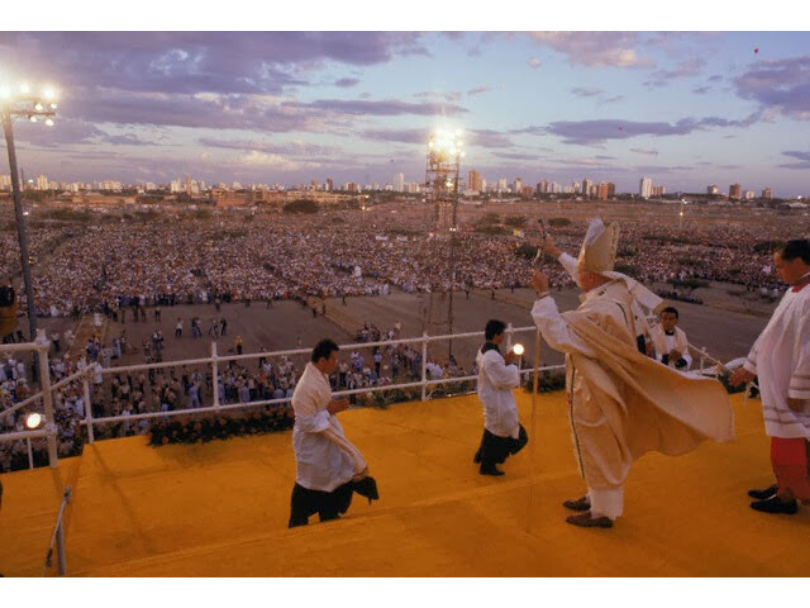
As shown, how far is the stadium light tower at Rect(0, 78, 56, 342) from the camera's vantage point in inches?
364

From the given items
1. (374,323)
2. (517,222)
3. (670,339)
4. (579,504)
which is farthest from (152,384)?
(517,222)

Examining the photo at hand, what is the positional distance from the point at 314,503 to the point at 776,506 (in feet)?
8.79

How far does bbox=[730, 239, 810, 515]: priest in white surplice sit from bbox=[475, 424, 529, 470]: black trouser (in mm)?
1567

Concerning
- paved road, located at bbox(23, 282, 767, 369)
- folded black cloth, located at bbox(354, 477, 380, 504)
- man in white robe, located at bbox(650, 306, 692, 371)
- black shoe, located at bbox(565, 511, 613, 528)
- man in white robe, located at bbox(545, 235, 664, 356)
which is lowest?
paved road, located at bbox(23, 282, 767, 369)

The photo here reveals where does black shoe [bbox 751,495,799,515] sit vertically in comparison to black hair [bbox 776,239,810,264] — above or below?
below

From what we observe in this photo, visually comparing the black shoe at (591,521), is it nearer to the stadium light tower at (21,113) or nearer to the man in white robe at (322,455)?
the man in white robe at (322,455)

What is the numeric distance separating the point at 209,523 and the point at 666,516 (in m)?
2.77

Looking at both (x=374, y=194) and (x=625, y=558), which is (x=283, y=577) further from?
(x=374, y=194)

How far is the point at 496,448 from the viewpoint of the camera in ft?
14.2

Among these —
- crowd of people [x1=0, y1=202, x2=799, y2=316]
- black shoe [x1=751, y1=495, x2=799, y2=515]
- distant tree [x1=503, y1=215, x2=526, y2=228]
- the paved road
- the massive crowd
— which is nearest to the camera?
black shoe [x1=751, y1=495, x2=799, y2=515]

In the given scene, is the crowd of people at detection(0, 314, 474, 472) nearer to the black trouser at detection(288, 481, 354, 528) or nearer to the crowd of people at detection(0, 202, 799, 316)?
the crowd of people at detection(0, 202, 799, 316)

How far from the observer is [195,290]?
2736 cm

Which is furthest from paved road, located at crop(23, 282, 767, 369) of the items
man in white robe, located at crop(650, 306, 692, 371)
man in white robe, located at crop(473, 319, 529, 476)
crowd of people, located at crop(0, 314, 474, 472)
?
man in white robe, located at crop(473, 319, 529, 476)

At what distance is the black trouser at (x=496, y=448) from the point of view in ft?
14.1
